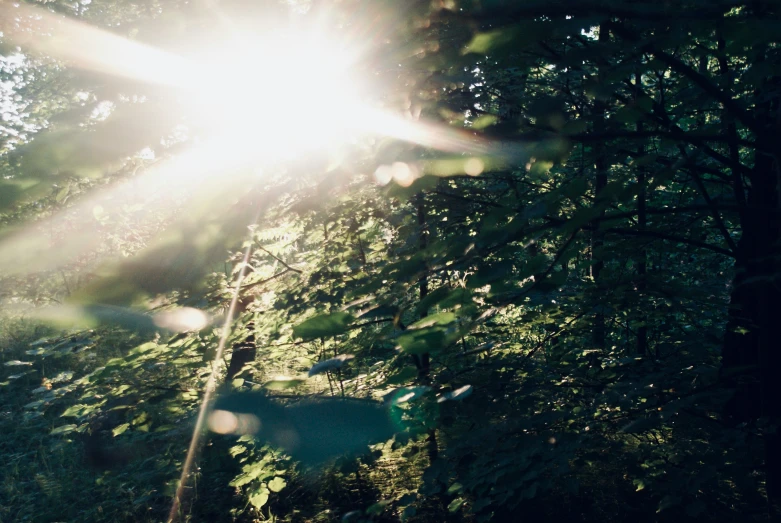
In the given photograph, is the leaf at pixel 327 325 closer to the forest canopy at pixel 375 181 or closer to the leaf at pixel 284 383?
the forest canopy at pixel 375 181

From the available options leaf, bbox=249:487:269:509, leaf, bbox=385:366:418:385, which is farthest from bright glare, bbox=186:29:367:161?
leaf, bbox=249:487:269:509

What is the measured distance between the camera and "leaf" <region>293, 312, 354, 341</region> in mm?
1017

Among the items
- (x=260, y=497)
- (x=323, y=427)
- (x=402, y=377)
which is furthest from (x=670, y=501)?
(x=260, y=497)

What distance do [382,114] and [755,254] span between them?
2.57 m

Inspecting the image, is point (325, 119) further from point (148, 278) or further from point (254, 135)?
point (148, 278)

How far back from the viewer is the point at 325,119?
1449mm

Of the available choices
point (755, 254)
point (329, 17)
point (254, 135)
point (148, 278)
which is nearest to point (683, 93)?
point (755, 254)

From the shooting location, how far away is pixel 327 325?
1045 mm

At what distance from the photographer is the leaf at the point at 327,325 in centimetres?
102

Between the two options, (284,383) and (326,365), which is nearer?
(326,365)

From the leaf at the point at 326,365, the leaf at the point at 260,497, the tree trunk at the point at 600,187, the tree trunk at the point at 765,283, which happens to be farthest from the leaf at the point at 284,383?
the leaf at the point at 260,497

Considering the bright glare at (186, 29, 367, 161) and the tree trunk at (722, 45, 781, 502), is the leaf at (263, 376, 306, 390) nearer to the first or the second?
the bright glare at (186, 29, 367, 161)

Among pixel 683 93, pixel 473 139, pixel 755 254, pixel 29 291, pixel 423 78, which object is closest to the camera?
pixel 473 139

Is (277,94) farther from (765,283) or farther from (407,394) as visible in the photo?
(765,283)
